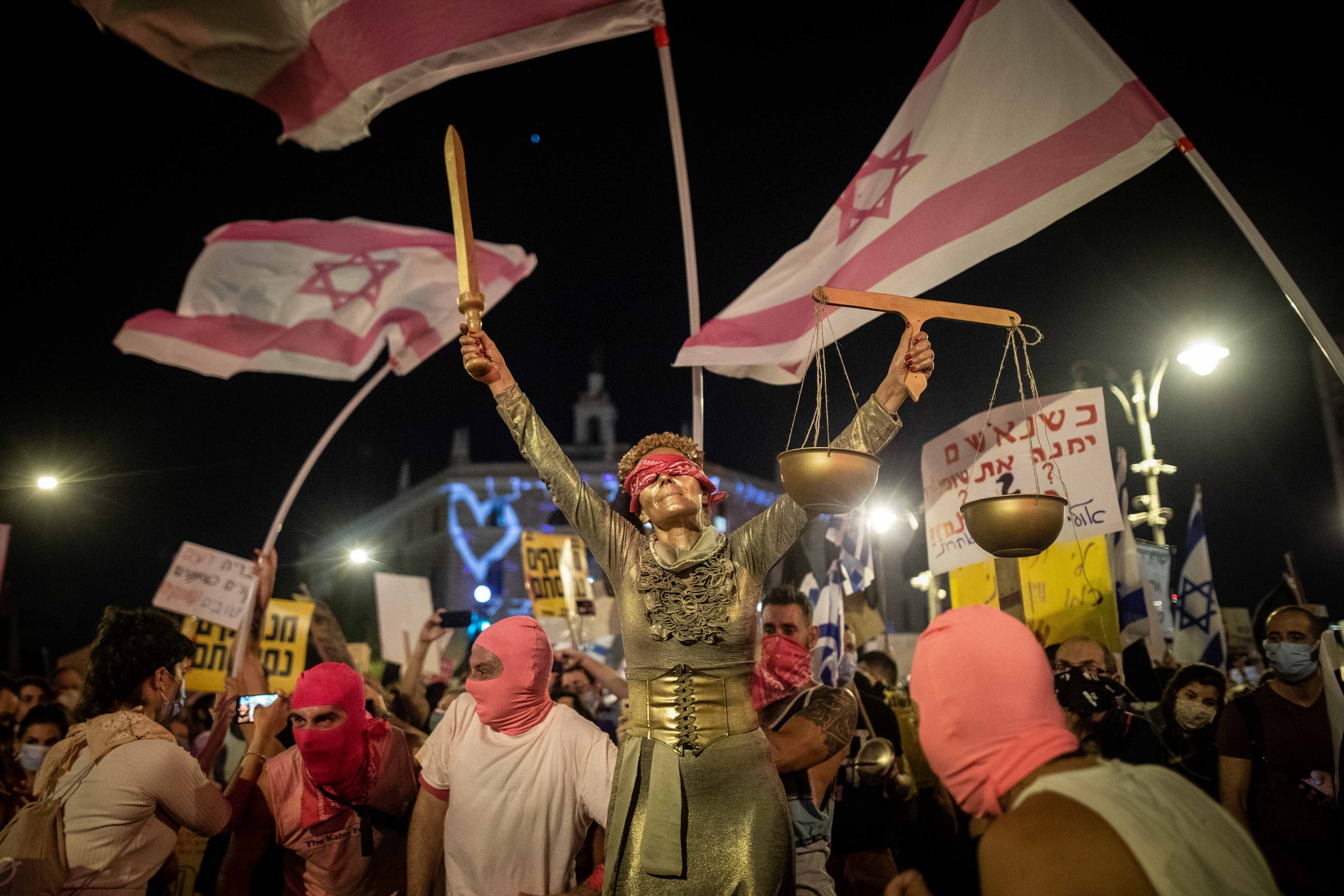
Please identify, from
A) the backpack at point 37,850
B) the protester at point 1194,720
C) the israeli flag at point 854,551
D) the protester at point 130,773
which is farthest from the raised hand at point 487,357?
the israeli flag at point 854,551

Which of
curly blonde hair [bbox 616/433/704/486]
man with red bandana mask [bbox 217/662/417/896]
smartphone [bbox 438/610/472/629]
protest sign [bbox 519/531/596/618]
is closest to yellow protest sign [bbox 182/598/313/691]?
A: protest sign [bbox 519/531/596/618]

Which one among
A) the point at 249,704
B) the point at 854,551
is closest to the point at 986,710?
the point at 249,704

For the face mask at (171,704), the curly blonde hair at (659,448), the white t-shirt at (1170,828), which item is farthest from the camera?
the face mask at (171,704)

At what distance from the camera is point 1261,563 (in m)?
→ 14.5

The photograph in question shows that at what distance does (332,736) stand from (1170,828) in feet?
11.4

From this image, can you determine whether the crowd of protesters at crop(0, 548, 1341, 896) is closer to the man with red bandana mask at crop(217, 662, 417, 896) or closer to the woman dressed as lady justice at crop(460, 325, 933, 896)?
the man with red bandana mask at crop(217, 662, 417, 896)

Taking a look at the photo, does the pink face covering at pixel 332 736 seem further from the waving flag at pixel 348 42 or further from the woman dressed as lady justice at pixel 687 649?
the waving flag at pixel 348 42

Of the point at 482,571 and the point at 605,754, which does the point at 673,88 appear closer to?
the point at 605,754

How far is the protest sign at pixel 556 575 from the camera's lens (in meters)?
12.3

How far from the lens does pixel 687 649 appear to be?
3.23 m

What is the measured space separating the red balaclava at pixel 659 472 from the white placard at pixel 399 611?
8.23m

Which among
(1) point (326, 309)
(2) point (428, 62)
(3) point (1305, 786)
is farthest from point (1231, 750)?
(1) point (326, 309)

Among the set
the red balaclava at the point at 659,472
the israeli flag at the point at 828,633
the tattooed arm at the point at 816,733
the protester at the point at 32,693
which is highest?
the red balaclava at the point at 659,472

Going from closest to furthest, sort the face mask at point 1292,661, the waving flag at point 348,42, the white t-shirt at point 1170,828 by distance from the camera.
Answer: the white t-shirt at point 1170,828
the face mask at point 1292,661
the waving flag at point 348,42
